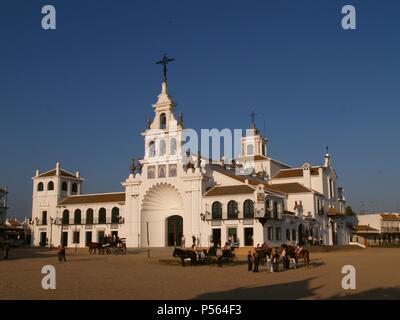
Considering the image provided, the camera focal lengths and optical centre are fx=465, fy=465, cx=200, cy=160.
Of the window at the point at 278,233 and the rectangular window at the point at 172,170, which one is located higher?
the rectangular window at the point at 172,170

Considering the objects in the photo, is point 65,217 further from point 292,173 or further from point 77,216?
point 292,173

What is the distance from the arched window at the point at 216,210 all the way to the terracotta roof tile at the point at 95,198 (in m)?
13.0

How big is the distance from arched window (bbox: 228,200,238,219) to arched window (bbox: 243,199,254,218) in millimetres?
967

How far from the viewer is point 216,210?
48.8 meters

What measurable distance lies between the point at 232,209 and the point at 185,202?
222 inches

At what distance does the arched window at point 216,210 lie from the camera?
4847cm

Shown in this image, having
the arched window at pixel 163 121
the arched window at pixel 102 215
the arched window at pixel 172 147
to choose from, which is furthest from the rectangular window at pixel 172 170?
the arched window at pixel 102 215

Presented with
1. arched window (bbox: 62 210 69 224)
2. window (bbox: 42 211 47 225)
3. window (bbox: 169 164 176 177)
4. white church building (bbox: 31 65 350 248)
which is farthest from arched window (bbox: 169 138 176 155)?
window (bbox: 42 211 47 225)

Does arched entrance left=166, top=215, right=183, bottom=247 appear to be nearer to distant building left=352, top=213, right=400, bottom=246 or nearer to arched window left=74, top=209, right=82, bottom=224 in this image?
arched window left=74, top=209, right=82, bottom=224

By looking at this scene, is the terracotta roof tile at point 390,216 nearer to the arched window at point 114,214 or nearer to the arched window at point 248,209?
the arched window at point 248,209

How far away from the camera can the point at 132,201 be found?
54312 millimetres

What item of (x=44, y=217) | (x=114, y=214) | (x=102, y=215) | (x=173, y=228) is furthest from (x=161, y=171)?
(x=44, y=217)
